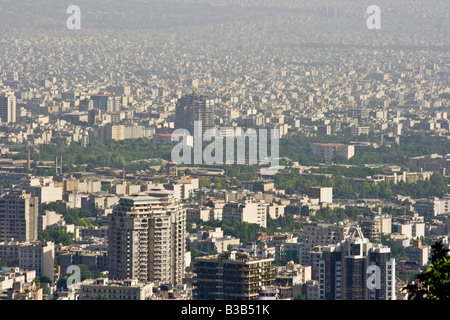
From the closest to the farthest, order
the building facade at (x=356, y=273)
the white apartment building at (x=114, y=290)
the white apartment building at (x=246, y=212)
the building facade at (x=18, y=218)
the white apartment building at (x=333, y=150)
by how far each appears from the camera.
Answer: the white apartment building at (x=114, y=290) → the building facade at (x=356, y=273) → the building facade at (x=18, y=218) → the white apartment building at (x=246, y=212) → the white apartment building at (x=333, y=150)

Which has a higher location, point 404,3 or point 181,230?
point 404,3

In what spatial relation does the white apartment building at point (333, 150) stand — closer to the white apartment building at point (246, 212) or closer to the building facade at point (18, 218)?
the white apartment building at point (246, 212)

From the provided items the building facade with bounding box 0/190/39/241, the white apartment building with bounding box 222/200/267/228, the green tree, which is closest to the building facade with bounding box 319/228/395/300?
the building facade with bounding box 0/190/39/241

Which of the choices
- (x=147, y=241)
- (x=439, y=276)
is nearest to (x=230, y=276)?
(x=147, y=241)

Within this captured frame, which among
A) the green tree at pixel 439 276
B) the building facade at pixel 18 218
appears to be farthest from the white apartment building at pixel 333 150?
the green tree at pixel 439 276

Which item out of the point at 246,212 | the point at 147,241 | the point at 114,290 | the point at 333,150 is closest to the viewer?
the point at 114,290

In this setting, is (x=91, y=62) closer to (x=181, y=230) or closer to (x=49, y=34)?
(x=49, y=34)

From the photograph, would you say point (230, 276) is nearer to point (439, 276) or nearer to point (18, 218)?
point (18, 218)

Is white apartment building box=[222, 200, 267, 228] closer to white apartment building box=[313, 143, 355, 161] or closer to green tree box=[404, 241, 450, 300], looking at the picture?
white apartment building box=[313, 143, 355, 161]
